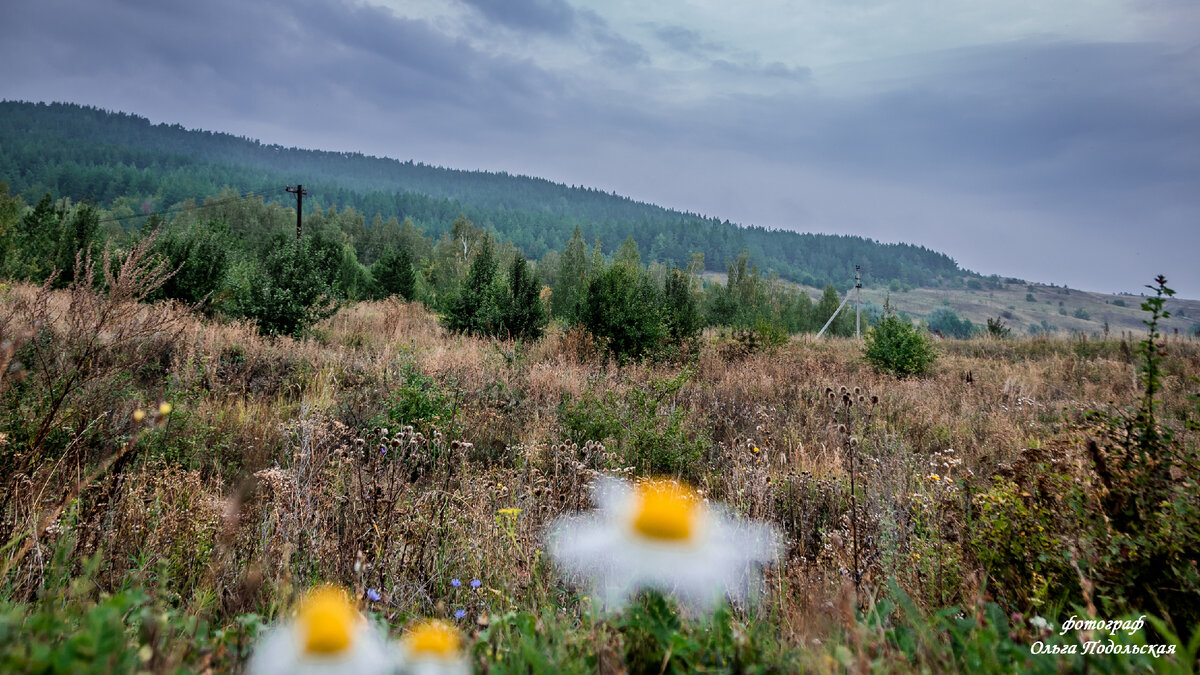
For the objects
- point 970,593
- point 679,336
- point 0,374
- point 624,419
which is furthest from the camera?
point 679,336

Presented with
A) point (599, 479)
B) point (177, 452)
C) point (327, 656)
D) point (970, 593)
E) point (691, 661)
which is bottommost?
point (177, 452)

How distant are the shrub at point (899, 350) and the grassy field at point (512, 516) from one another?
5.10 metres

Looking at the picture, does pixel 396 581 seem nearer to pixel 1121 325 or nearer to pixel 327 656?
pixel 327 656

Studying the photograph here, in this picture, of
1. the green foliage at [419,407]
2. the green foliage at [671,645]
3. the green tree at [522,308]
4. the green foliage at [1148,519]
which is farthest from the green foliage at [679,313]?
the green foliage at [671,645]

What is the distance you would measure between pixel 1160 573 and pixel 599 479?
8.00 ft

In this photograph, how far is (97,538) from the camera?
2547 millimetres

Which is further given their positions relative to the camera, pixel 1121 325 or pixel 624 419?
pixel 1121 325

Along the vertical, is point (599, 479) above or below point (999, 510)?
below

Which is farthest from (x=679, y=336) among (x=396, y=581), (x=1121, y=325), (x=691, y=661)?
(x=1121, y=325)

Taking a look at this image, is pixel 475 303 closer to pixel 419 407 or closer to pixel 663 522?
→ pixel 419 407

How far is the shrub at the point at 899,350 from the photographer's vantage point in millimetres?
12906

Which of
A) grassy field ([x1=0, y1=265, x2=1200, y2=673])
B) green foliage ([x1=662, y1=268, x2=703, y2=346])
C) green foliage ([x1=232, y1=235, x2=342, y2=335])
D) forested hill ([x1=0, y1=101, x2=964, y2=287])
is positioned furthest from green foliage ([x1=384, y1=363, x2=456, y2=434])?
forested hill ([x1=0, y1=101, x2=964, y2=287])

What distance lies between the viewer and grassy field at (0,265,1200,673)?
109 centimetres

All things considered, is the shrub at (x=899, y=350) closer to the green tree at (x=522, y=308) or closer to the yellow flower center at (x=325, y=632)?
the green tree at (x=522, y=308)
